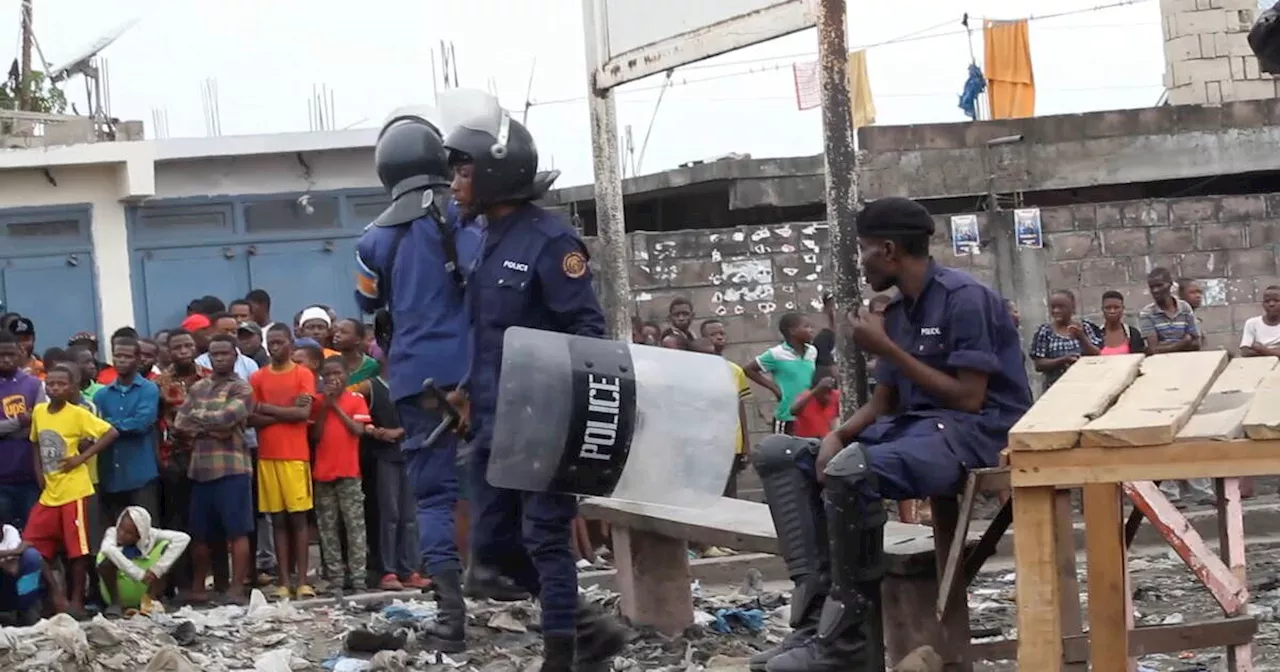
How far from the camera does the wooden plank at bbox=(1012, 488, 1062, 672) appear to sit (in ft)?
13.9

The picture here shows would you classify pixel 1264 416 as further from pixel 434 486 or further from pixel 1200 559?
pixel 434 486

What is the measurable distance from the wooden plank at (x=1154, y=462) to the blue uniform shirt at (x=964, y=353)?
1.25 meters

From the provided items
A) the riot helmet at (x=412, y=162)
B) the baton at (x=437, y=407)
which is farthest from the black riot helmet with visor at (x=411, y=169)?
the baton at (x=437, y=407)

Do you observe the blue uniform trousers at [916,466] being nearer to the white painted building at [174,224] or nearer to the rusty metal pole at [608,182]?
the rusty metal pole at [608,182]

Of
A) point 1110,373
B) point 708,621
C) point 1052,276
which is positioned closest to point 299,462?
point 708,621

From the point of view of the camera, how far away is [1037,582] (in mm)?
4258

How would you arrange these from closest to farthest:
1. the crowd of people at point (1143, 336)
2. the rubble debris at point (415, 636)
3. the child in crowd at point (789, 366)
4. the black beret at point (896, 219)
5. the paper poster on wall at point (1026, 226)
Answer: the black beret at point (896, 219) → the rubble debris at point (415, 636) → the child in crowd at point (789, 366) → the crowd of people at point (1143, 336) → the paper poster on wall at point (1026, 226)

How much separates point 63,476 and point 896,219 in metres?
5.47

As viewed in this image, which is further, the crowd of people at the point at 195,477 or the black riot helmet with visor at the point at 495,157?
the crowd of people at the point at 195,477

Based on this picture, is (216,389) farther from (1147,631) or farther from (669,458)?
(1147,631)

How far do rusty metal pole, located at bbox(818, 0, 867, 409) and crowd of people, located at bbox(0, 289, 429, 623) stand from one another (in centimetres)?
398

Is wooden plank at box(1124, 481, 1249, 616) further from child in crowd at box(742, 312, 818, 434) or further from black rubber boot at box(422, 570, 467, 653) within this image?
child in crowd at box(742, 312, 818, 434)

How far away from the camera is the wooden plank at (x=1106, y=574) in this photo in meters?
4.24

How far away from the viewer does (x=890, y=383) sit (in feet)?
19.0
